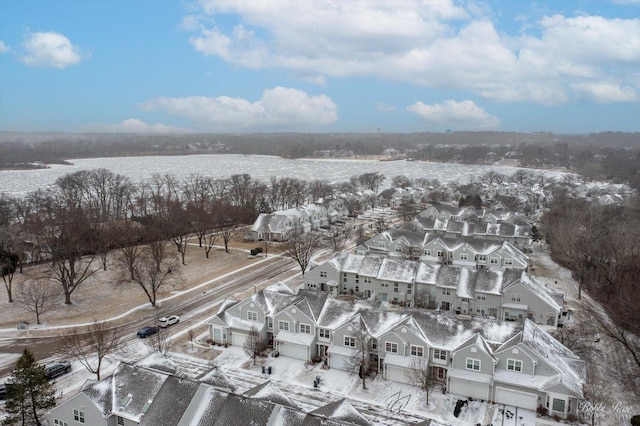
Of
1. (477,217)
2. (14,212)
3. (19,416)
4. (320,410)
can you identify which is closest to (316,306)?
(320,410)

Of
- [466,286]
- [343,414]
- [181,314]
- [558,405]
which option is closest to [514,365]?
[558,405]

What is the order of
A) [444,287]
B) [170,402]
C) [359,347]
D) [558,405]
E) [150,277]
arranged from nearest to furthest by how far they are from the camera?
1. [170,402]
2. [558,405]
3. [359,347]
4. [444,287]
5. [150,277]

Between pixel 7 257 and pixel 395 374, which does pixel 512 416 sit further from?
pixel 7 257

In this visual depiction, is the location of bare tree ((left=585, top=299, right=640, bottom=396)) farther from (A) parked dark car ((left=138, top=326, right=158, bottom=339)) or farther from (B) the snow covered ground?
(A) parked dark car ((left=138, top=326, right=158, bottom=339))

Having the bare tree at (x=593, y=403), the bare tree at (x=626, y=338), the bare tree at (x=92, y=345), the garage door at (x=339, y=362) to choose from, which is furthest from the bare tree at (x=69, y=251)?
the bare tree at (x=626, y=338)

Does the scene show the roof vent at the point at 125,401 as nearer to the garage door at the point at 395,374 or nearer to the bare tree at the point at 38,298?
the garage door at the point at 395,374

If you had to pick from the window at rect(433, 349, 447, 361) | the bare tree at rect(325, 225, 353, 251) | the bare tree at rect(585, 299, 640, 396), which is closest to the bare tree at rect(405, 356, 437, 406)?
the window at rect(433, 349, 447, 361)

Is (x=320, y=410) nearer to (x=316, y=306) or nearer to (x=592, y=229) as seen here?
(x=316, y=306)
